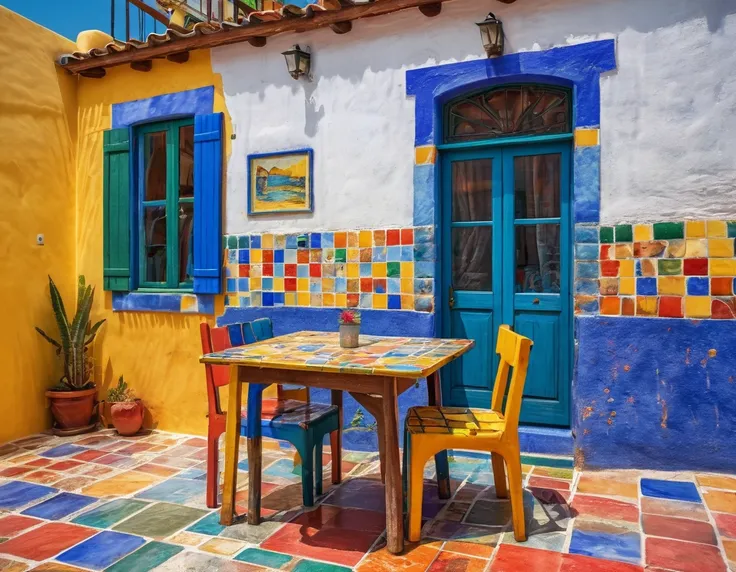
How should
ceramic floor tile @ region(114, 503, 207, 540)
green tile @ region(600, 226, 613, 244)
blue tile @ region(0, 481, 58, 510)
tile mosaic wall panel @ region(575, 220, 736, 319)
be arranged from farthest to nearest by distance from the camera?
green tile @ region(600, 226, 613, 244) < tile mosaic wall panel @ region(575, 220, 736, 319) < blue tile @ region(0, 481, 58, 510) < ceramic floor tile @ region(114, 503, 207, 540)

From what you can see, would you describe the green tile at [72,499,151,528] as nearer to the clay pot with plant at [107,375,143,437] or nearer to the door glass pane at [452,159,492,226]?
the clay pot with plant at [107,375,143,437]

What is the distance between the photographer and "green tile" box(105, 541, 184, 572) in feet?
9.25

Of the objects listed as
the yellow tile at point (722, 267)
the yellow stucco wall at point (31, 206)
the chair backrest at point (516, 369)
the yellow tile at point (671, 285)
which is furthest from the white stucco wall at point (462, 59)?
the yellow stucco wall at point (31, 206)

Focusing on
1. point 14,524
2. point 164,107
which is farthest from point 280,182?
point 14,524

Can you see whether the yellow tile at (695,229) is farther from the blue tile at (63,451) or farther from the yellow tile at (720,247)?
the blue tile at (63,451)

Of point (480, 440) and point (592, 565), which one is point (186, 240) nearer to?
point (480, 440)

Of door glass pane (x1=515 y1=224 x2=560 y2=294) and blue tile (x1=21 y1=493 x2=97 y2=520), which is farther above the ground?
door glass pane (x1=515 y1=224 x2=560 y2=294)

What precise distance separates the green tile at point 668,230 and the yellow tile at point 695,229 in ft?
0.08

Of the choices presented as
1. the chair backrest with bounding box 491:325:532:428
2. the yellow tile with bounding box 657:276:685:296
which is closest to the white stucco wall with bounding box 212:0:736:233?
the yellow tile with bounding box 657:276:685:296

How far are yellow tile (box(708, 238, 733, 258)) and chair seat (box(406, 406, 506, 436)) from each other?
1.73 m

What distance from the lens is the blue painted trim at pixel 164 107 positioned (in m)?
5.22

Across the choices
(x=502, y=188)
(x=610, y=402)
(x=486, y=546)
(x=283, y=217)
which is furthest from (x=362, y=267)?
(x=486, y=546)

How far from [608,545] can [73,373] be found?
4423 mm

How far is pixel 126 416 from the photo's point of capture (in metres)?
5.18
